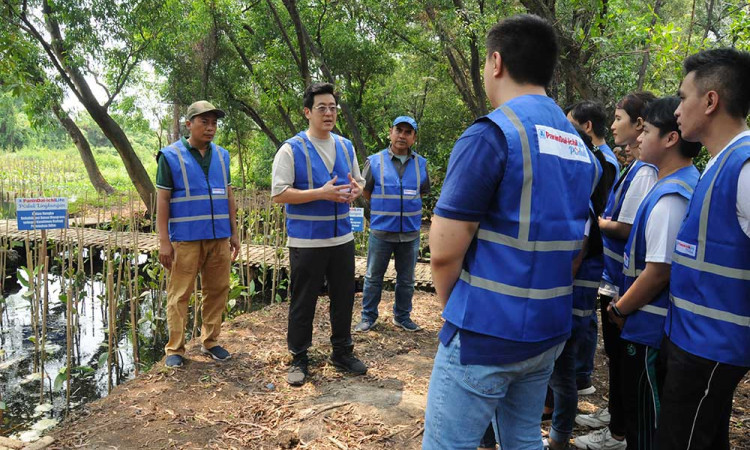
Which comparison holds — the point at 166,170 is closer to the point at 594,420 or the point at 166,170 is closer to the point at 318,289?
the point at 318,289

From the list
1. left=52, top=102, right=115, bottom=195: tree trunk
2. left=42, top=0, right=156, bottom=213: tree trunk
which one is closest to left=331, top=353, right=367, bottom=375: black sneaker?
left=42, top=0, right=156, bottom=213: tree trunk

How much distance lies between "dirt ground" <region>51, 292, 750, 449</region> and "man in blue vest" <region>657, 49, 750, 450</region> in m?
1.31

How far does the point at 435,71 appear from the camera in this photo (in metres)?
11.0

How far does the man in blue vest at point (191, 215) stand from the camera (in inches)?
142

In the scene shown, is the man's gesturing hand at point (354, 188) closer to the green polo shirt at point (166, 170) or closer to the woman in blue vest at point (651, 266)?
the green polo shirt at point (166, 170)

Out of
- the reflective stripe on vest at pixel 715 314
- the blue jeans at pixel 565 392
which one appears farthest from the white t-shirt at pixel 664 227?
the blue jeans at pixel 565 392

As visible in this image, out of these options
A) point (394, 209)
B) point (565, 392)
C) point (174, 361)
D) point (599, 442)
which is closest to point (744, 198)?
point (565, 392)

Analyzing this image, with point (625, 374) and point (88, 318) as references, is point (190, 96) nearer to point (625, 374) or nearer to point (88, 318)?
point (88, 318)

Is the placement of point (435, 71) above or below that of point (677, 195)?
above

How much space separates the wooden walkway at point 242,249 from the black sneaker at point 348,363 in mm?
1902

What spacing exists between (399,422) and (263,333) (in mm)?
2057

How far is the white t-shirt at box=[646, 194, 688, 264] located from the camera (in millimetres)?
1946

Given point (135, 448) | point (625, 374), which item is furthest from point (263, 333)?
point (625, 374)

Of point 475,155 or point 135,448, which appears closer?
point 475,155
